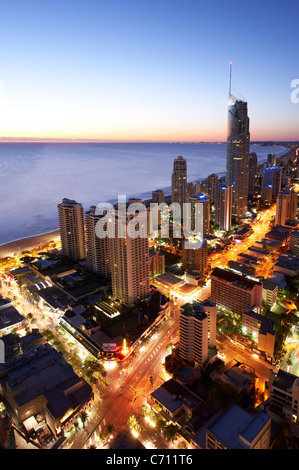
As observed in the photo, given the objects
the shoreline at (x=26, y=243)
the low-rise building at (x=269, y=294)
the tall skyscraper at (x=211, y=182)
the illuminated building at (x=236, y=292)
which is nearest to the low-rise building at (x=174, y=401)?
the illuminated building at (x=236, y=292)

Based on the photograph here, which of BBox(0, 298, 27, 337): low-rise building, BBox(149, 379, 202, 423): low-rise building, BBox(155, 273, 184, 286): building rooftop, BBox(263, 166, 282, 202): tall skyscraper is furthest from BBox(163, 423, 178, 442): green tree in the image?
BBox(263, 166, 282, 202): tall skyscraper

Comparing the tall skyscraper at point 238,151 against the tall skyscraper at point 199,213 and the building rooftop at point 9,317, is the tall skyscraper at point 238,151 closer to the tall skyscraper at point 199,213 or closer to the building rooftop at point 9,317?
the tall skyscraper at point 199,213

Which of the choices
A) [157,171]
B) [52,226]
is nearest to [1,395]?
[52,226]

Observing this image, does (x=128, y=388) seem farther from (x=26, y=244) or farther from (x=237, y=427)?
(x=26, y=244)

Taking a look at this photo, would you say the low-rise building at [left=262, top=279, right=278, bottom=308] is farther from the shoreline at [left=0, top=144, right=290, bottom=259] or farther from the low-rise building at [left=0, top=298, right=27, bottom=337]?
the shoreline at [left=0, top=144, right=290, bottom=259]

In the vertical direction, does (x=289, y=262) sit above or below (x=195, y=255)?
below

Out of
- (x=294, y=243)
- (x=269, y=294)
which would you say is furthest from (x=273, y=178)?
(x=269, y=294)
